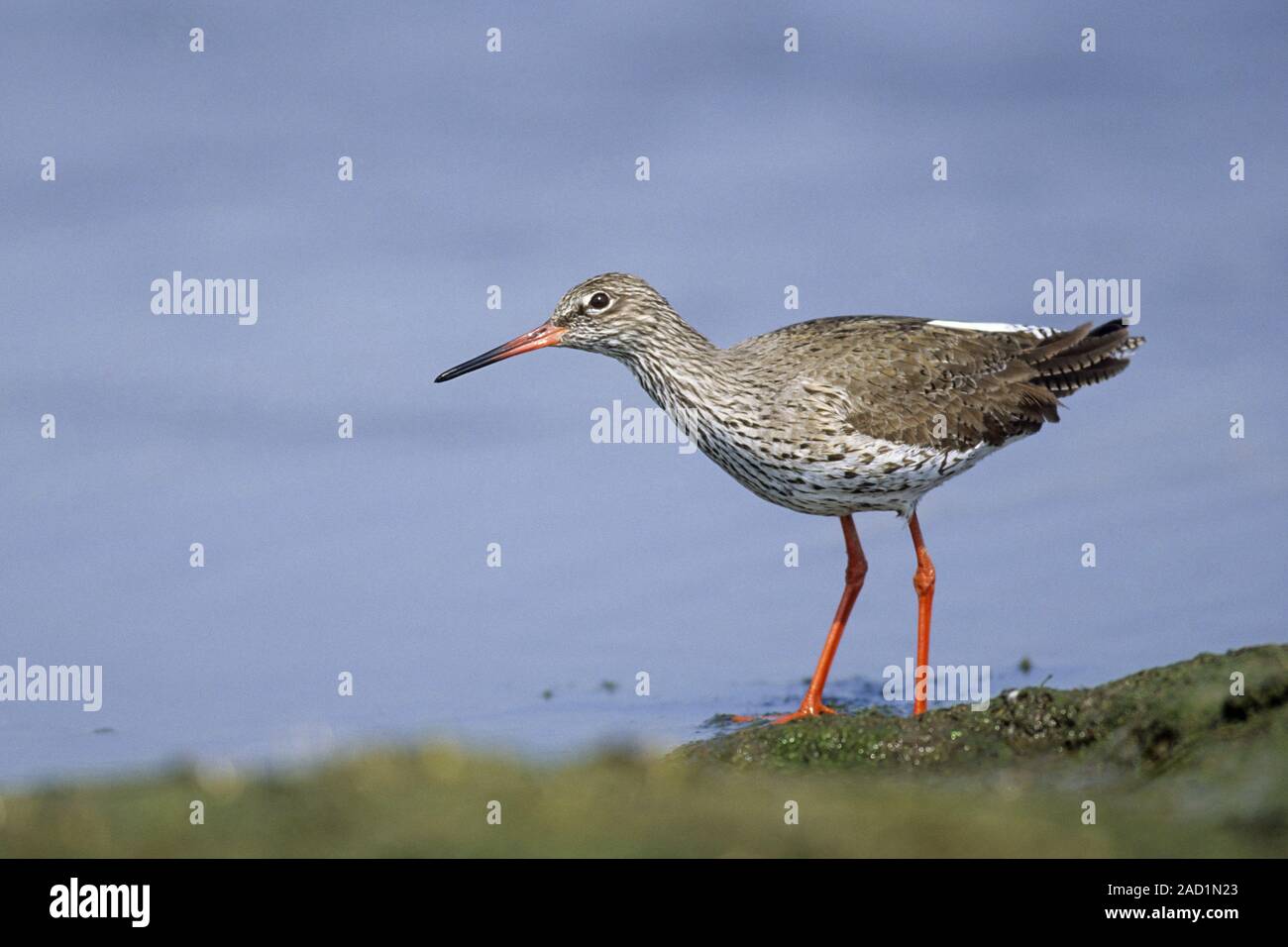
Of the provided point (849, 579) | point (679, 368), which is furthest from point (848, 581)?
point (679, 368)

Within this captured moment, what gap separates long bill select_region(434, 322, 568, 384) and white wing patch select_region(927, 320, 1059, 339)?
3.33 metres

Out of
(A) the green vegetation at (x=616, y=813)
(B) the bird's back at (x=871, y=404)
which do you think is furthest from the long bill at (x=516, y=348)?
(A) the green vegetation at (x=616, y=813)

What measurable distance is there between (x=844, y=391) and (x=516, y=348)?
291 centimetres

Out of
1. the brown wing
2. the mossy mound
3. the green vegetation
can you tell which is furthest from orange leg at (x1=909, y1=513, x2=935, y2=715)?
the green vegetation

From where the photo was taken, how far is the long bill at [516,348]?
1109 cm

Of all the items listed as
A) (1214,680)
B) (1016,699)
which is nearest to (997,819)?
(1214,680)

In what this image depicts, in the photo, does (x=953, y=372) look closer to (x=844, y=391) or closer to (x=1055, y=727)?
(x=844, y=391)

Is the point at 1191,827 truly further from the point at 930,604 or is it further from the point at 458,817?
the point at 930,604

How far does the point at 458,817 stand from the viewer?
14.5 ft

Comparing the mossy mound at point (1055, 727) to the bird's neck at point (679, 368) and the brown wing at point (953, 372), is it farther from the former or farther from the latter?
the bird's neck at point (679, 368)

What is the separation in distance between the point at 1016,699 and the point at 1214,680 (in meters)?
1.31

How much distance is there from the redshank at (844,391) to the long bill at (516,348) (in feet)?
0.04

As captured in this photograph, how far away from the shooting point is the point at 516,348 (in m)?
11.2
